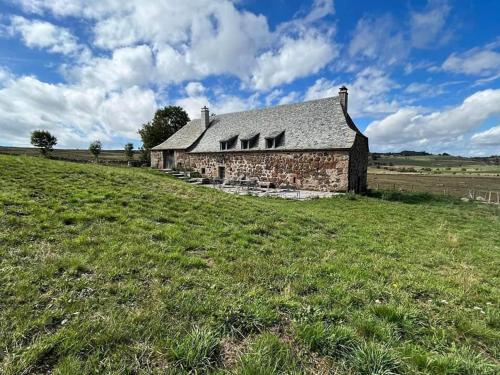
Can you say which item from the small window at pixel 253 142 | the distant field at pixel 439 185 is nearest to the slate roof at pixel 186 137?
the small window at pixel 253 142

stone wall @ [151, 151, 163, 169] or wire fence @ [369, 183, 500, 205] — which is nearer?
wire fence @ [369, 183, 500, 205]

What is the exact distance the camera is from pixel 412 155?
143125 millimetres

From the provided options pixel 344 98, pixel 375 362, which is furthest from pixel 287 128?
pixel 375 362

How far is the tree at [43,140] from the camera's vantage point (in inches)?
1559

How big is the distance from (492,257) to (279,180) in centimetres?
1668

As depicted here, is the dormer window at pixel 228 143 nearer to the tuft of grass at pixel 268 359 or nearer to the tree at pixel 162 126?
the tree at pixel 162 126

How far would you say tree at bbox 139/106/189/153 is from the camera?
43.3 meters

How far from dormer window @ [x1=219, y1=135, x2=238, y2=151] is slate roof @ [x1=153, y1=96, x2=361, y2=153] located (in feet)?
1.43

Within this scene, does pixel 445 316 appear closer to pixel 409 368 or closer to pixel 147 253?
pixel 409 368

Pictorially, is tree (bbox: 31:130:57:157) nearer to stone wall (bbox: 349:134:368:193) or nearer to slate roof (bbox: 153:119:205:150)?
slate roof (bbox: 153:119:205:150)

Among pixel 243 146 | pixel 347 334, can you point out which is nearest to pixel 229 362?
pixel 347 334

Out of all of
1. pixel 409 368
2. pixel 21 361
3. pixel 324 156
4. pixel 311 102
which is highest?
pixel 311 102

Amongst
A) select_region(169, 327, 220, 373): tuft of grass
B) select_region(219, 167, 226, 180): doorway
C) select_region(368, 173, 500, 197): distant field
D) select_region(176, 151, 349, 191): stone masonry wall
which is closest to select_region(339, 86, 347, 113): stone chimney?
select_region(176, 151, 349, 191): stone masonry wall

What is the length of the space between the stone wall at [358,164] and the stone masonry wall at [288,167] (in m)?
0.93
